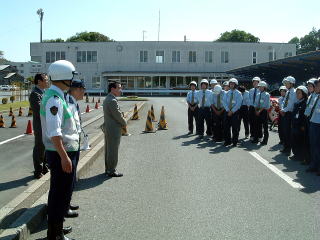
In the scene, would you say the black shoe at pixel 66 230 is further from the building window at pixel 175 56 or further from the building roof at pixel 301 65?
the building window at pixel 175 56

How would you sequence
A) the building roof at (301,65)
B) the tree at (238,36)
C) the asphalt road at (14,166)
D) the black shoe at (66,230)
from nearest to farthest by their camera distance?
the black shoe at (66,230)
the asphalt road at (14,166)
the building roof at (301,65)
the tree at (238,36)

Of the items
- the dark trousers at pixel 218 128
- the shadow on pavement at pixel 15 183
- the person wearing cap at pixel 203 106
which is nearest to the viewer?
the shadow on pavement at pixel 15 183

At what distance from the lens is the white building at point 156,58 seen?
6297 cm

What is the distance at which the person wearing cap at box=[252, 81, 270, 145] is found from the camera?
495 inches

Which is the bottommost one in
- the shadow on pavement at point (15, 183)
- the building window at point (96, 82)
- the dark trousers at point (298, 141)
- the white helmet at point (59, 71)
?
the shadow on pavement at point (15, 183)

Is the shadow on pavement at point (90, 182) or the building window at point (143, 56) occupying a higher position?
the building window at point (143, 56)

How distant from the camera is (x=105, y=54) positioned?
6309cm

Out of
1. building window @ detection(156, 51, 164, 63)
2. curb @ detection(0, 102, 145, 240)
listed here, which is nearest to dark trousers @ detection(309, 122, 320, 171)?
curb @ detection(0, 102, 145, 240)

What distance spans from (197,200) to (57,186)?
2586 millimetres

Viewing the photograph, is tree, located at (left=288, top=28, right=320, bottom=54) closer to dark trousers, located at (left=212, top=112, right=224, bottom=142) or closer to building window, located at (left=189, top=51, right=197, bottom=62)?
building window, located at (left=189, top=51, right=197, bottom=62)

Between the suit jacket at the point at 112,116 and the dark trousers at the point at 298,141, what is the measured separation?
441 cm

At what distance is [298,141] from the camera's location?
9.82m

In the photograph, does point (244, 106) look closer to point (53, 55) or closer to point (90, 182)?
point (90, 182)

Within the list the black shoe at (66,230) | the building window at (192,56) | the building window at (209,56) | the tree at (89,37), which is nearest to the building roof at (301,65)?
the black shoe at (66,230)
